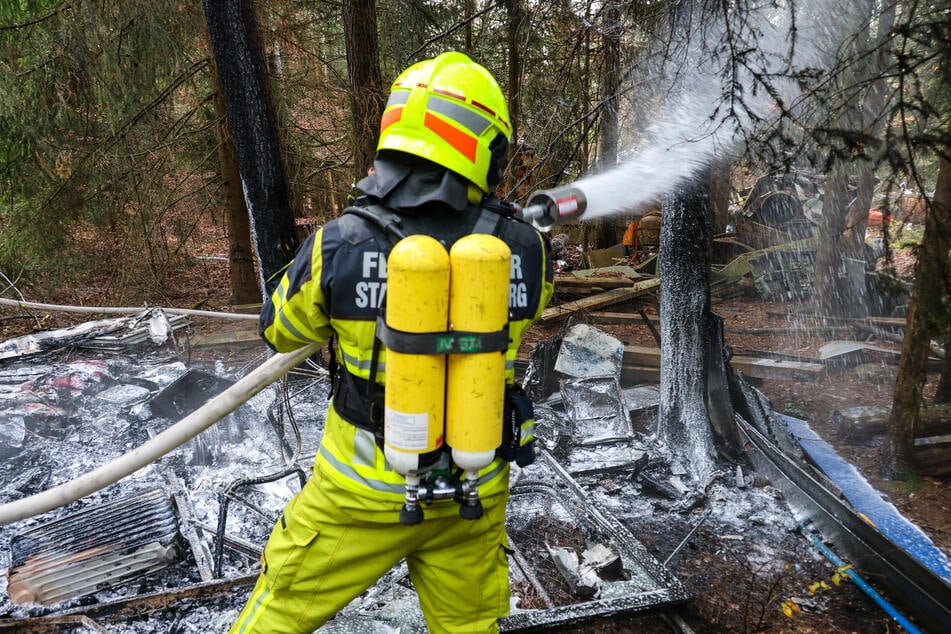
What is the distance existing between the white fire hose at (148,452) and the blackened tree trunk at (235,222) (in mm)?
6699

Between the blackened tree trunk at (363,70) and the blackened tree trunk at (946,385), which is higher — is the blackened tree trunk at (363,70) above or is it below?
above

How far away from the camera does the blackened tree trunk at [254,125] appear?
4.23 meters

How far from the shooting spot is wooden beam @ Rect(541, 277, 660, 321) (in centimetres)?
849

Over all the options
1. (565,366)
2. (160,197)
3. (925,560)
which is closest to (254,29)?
→ (565,366)

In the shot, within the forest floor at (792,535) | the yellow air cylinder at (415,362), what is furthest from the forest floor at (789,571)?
the yellow air cylinder at (415,362)

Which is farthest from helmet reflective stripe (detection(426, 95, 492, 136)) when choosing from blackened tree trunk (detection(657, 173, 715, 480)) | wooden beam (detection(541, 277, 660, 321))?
wooden beam (detection(541, 277, 660, 321))

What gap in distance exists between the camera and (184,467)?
4.67 meters

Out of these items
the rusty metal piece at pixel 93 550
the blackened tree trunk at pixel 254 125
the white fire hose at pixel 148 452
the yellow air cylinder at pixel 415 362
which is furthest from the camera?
the blackened tree trunk at pixel 254 125

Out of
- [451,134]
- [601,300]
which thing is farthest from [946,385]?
[451,134]

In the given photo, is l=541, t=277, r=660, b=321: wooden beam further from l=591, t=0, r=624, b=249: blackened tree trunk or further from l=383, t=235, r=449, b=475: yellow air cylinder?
l=383, t=235, r=449, b=475: yellow air cylinder

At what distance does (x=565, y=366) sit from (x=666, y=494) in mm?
2053

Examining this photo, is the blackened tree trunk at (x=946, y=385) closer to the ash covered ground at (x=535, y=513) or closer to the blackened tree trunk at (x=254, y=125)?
the ash covered ground at (x=535, y=513)

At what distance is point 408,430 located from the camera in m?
1.71

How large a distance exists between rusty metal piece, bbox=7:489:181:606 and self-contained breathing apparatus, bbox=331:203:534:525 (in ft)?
→ 7.49
